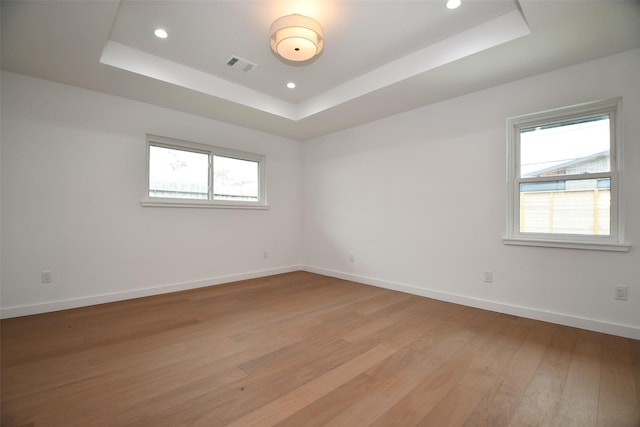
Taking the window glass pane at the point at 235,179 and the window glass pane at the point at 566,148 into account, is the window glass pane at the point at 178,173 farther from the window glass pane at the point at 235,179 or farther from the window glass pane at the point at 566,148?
the window glass pane at the point at 566,148

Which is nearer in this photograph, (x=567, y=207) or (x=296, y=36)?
(x=296, y=36)

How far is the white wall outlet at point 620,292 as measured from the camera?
7.99 feet

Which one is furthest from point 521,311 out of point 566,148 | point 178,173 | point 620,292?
point 178,173

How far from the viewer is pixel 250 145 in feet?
15.5

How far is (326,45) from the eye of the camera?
277cm

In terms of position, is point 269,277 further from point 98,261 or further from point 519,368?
point 519,368

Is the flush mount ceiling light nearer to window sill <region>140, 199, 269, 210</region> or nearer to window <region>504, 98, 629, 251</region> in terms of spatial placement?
window <region>504, 98, 629, 251</region>

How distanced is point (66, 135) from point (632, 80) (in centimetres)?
569

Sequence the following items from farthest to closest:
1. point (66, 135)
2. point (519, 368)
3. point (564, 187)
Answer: point (66, 135), point (564, 187), point (519, 368)

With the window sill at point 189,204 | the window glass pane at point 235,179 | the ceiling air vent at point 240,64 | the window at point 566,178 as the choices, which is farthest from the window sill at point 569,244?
the window glass pane at point 235,179

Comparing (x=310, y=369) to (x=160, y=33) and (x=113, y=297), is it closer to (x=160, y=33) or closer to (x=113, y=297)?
(x=113, y=297)

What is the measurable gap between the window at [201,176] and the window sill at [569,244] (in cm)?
371

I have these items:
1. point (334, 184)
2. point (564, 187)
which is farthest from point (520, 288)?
point (334, 184)

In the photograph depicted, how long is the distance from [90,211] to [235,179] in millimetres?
1974
